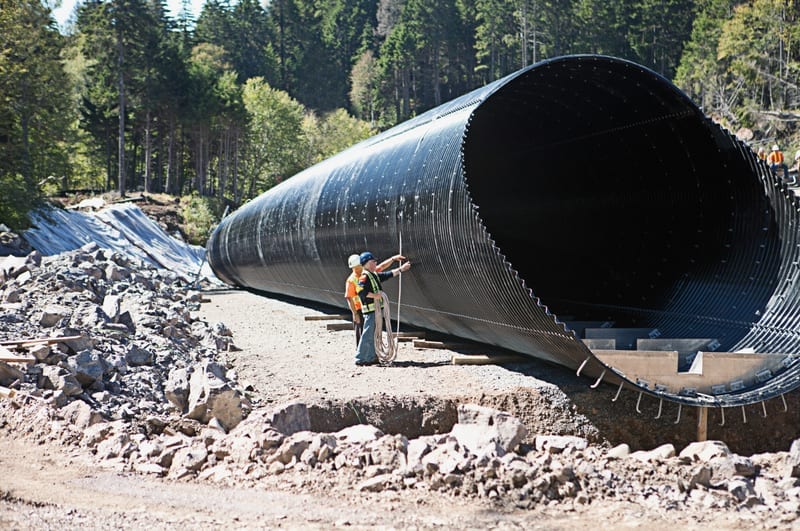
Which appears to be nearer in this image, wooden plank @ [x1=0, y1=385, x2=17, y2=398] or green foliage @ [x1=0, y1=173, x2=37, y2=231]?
wooden plank @ [x1=0, y1=385, x2=17, y2=398]

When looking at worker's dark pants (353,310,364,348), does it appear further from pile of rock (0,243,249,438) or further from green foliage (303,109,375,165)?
green foliage (303,109,375,165)

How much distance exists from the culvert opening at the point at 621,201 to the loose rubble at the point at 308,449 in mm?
2899

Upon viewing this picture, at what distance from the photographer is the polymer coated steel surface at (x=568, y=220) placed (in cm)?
822

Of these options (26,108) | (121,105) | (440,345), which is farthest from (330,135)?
(440,345)

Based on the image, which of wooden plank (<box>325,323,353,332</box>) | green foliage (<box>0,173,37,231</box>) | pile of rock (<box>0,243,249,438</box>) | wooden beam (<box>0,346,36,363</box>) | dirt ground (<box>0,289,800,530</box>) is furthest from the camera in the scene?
green foliage (<box>0,173,37,231</box>)

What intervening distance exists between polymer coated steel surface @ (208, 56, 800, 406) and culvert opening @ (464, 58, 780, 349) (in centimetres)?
3

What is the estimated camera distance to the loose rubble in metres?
5.40

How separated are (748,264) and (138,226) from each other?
2809 cm

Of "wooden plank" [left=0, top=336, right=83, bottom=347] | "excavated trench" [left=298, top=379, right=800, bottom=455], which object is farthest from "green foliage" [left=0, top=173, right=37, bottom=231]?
"excavated trench" [left=298, top=379, right=800, bottom=455]

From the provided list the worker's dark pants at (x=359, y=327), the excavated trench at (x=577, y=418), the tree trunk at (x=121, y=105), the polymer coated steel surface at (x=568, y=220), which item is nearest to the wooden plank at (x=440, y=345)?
the polymer coated steel surface at (x=568, y=220)

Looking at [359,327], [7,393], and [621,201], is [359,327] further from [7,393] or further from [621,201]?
[621,201]

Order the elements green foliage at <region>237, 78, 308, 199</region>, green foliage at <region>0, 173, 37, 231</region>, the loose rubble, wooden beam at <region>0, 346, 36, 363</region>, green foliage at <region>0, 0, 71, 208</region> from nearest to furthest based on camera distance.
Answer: the loose rubble → wooden beam at <region>0, 346, 36, 363</region> → green foliage at <region>0, 173, 37, 231</region> → green foliage at <region>0, 0, 71, 208</region> → green foliage at <region>237, 78, 308, 199</region>

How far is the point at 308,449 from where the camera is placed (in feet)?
19.1

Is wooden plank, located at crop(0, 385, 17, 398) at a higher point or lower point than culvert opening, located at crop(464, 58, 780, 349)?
lower
